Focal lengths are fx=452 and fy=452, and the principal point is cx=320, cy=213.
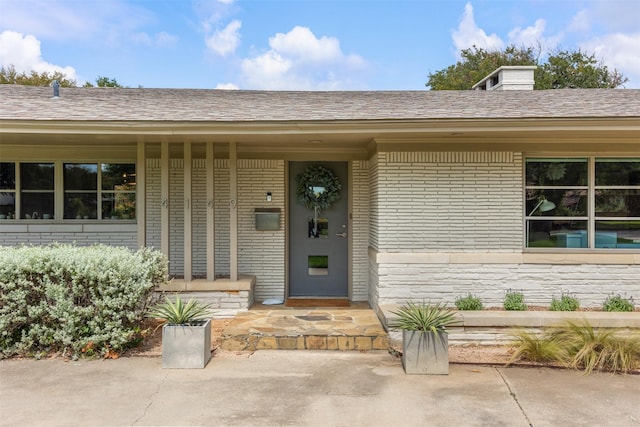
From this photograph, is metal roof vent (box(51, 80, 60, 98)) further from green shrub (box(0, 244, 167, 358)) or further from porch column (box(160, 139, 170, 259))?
green shrub (box(0, 244, 167, 358))

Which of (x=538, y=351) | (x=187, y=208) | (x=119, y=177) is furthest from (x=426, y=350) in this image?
(x=119, y=177)

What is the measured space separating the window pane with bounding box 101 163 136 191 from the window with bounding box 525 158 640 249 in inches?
244

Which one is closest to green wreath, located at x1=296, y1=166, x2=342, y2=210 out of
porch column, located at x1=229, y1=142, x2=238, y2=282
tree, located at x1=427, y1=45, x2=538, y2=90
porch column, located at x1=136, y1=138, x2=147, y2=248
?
porch column, located at x1=229, y1=142, x2=238, y2=282

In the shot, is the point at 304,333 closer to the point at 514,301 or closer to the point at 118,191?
the point at 514,301

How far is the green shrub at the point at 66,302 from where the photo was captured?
4.91 meters

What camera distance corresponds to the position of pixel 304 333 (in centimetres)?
536

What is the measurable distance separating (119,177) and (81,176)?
62 centimetres

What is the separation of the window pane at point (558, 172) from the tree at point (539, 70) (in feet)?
68.3

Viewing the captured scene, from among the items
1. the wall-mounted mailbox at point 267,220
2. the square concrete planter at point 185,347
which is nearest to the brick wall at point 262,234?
the wall-mounted mailbox at point 267,220

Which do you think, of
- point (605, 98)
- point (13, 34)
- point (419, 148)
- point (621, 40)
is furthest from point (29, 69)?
point (621, 40)

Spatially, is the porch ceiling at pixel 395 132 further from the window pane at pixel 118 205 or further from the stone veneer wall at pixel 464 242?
the window pane at pixel 118 205

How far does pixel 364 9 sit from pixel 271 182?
26.9 feet

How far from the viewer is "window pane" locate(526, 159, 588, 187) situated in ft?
Answer: 21.2

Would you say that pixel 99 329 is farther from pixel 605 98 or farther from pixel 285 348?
pixel 605 98
